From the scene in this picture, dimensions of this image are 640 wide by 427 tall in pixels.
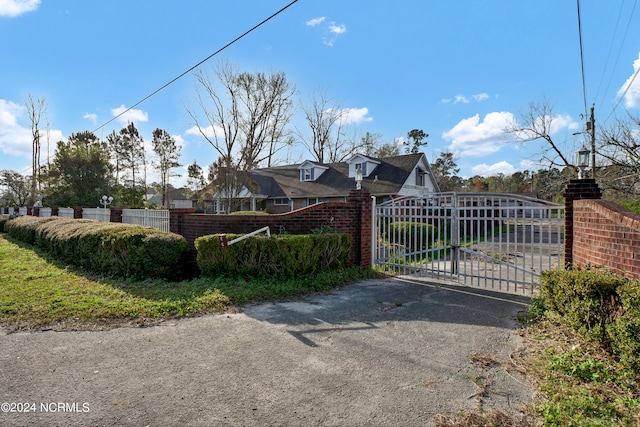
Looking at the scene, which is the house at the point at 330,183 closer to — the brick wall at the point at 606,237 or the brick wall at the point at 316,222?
the brick wall at the point at 316,222

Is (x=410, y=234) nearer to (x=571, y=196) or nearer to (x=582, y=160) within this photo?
(x=571, y=196)

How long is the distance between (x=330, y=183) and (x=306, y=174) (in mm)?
2924

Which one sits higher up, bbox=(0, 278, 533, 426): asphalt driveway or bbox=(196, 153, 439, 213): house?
bbox=(196, 153, 439, 213): house

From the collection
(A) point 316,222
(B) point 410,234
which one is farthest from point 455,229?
(A) point 316,222

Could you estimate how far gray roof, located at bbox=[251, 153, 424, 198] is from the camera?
25986 millimetres

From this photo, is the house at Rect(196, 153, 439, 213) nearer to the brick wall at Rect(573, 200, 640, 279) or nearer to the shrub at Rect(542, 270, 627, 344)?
the brick wall at Rect(573, 200, 640, 279)

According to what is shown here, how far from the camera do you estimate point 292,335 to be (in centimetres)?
420

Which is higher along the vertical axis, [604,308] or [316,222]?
[316,222]

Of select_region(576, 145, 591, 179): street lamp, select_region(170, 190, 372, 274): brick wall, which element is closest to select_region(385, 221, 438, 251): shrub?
select_region(170, 190, 372, 274): brick wall

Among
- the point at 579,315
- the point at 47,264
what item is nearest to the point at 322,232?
the point at 579,315

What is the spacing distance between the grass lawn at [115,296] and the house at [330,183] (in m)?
16.3

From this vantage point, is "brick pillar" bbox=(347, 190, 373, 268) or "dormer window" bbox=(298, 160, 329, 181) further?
"dormer window" bbox=(298, 160, 329, 181)

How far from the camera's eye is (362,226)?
25.6ft

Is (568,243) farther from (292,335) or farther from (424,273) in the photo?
(292,335)
